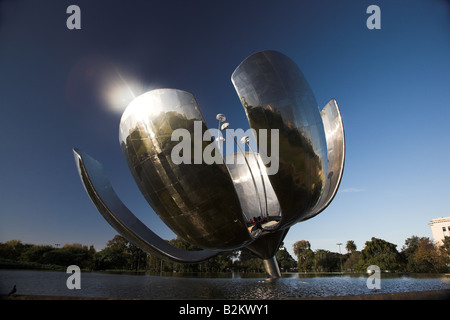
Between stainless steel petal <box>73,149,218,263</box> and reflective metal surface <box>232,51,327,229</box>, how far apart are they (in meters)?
3.85

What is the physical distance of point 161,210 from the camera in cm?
620

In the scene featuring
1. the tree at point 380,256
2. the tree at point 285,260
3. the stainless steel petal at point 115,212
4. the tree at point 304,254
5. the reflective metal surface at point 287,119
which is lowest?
the tree at point 285,260

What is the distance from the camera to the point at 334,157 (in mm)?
8062

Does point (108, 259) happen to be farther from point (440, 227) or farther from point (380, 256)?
point (440, 227)

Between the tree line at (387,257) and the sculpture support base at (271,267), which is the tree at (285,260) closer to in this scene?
the tree line at (387,257)

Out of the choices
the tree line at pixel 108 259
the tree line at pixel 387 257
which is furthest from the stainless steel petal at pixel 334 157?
the tree line at pixel 387 257

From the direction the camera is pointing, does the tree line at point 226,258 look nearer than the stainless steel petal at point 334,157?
No

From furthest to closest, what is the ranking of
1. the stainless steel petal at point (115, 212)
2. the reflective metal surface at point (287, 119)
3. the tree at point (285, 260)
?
the tree at point (285, 260)
the stainless steel petal at point (115, 212)
the reflective metal surface at point (287, 119)

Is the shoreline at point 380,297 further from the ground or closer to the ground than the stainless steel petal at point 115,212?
closer to the ground

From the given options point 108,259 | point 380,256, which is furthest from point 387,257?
point 108,259

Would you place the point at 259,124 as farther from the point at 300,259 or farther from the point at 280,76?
the point at 300,259

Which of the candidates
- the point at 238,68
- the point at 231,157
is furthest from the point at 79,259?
the point at 238,68

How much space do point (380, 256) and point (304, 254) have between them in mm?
18383

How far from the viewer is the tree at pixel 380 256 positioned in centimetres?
3691
